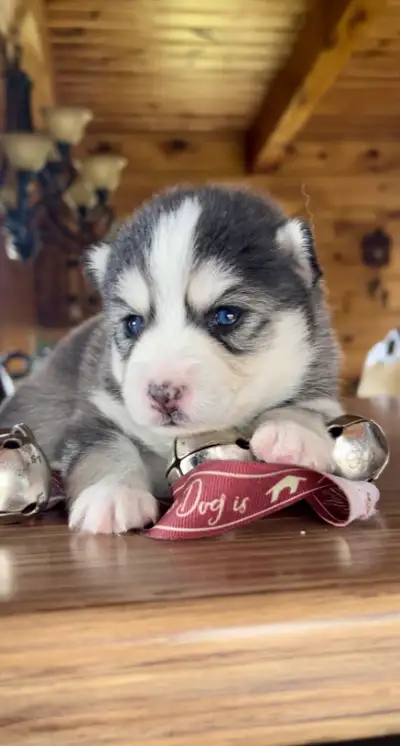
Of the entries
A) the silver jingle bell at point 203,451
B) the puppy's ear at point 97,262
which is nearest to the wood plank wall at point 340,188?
the puppy's ear at point 97,262

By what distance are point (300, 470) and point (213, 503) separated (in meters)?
0.11

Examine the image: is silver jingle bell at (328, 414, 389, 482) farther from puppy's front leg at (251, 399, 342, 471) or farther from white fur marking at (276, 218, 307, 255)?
white fur marking at (276, 218, 307, 255)

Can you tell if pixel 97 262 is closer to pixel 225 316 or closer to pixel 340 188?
pixel 225 316

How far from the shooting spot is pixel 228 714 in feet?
1.64

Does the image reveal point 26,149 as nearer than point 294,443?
No

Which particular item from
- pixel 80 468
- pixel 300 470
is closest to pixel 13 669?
pixel 300 470

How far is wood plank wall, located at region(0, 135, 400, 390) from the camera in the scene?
6098 millimetres

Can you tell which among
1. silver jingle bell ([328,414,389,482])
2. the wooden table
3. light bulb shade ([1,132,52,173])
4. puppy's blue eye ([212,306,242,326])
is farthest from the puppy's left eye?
light bulb shade ([1,132,52,173])

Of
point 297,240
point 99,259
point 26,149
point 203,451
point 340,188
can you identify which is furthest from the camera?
point 340,188

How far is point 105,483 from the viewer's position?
0.89 metres

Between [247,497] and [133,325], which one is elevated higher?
[133,325]

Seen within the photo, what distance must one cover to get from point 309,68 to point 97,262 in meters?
3.52

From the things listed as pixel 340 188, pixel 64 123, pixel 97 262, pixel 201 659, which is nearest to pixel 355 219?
pixel 340 188

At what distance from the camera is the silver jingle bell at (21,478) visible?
79 cm
